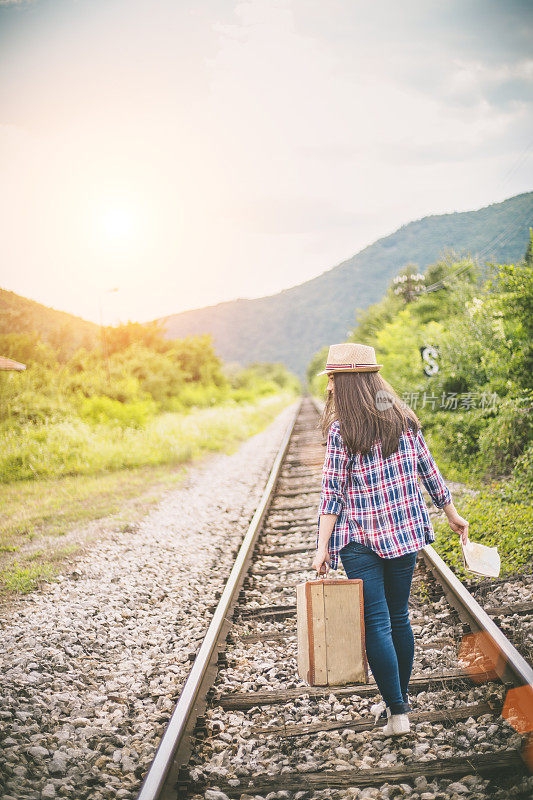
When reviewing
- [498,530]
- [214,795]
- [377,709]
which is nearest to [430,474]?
[377,709]

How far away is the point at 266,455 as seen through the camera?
1263 cm

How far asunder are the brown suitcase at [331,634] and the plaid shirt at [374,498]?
20 cm

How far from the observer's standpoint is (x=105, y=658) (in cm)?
344

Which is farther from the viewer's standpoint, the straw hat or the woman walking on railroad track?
the straw hat

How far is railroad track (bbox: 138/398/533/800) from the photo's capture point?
86.8 inches

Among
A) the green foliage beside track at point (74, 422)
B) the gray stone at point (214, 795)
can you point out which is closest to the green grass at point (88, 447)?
the green foliage beside track at point (74, 422)

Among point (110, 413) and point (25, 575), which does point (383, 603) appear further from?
point (110, 413)

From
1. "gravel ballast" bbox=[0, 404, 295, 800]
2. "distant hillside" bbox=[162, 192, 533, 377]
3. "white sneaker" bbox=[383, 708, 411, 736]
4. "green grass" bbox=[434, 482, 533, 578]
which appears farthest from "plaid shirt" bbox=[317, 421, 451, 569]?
"distant hillside" bbox=[162, 192, 533, 377]

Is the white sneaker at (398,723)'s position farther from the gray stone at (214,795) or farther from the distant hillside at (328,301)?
the distant hillside at (328,301)

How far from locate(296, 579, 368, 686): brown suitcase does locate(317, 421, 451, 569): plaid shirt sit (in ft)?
0.66

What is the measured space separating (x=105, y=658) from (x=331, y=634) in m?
1.92

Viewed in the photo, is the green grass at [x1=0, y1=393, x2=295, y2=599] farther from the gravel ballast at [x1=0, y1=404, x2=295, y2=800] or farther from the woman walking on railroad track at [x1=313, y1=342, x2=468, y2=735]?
the woman walking on railroad track at [x1=313, y1=342, x2=468, y2=735]

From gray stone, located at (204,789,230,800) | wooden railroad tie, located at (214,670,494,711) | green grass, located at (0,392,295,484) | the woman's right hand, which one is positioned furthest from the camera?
green grass, located at (0,392,295,484)

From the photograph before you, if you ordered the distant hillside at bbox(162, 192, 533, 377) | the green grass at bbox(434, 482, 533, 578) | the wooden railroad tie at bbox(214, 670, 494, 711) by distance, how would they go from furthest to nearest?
the distant hillside at bbox(162, 192, 533, 377) < the green grass at bbox(434, 482, 533, 578) < the wooden railroad tie at bbox(214, 670, 494, 711)
